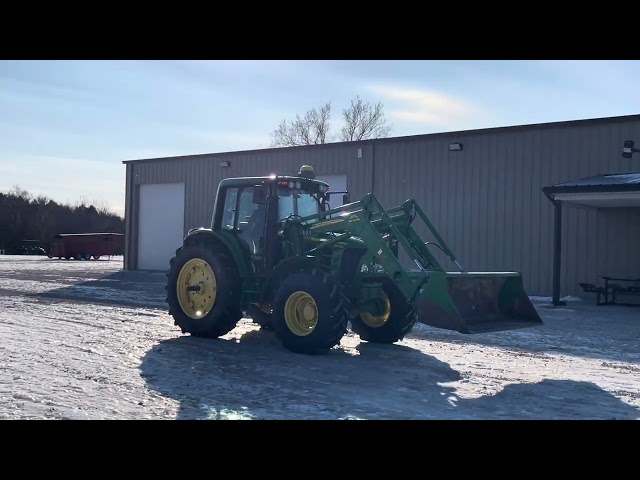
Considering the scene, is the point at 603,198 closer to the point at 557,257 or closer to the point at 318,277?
the point at 557,257

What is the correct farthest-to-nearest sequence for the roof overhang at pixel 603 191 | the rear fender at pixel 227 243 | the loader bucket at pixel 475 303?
the roof overhang at pixel 603 191
the rear fender at pixel 227 243
the loader bucket at pixel 475 303

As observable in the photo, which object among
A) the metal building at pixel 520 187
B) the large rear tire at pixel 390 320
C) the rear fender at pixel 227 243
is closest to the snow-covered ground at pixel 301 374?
the large rear tire at pixel 390 320

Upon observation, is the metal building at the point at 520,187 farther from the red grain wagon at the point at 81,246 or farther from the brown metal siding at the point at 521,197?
the red grain wagon at the point at 81,246

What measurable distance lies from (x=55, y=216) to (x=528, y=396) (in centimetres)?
6547

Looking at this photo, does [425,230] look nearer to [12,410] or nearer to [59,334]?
[59,334]

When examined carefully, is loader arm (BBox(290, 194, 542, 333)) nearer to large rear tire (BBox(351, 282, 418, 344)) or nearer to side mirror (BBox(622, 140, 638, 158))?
large rear tire (BBox(351, 282, 418, 344))

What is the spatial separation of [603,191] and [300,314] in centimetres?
981

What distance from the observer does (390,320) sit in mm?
10273

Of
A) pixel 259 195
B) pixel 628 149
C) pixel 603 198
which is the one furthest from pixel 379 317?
pixel 628 149

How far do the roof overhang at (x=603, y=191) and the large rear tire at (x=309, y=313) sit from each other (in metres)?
9.64

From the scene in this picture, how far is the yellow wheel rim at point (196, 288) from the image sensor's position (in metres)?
10.7

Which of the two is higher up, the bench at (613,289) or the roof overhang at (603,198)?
the roof overhang at (603,198)

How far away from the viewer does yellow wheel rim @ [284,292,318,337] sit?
365 inches
